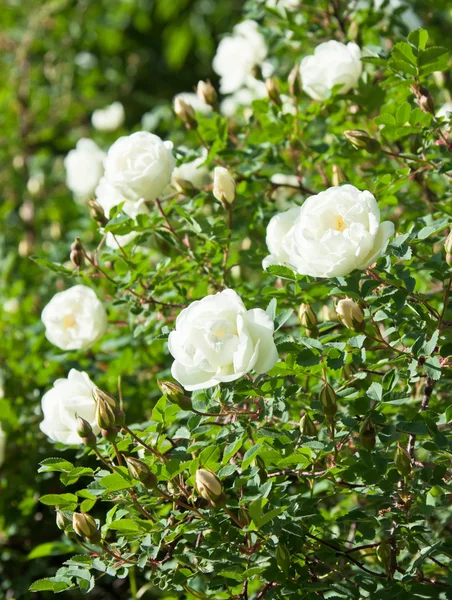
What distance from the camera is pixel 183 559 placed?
992 millimetres

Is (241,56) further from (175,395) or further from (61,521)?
(61,521)

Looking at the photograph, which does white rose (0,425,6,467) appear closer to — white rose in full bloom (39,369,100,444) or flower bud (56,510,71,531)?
white rose in full bloom (39,369,100,444)

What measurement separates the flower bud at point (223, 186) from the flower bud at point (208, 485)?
46 centimetres

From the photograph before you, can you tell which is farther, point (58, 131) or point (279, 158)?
point (58, 131)

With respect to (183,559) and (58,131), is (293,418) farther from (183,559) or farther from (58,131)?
(58,131)

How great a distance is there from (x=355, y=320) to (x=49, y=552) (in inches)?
31.4

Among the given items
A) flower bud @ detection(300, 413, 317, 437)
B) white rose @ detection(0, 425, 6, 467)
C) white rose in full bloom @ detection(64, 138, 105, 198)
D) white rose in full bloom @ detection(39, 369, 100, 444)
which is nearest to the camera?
flower bud @ detection(300, 413, 317, 437)

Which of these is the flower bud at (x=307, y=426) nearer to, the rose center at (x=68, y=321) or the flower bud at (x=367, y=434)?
the flower bud at (x=367, y=434)

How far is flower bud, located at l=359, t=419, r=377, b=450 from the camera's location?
38.0 inches

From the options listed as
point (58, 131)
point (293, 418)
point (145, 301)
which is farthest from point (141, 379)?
point (58, 131)

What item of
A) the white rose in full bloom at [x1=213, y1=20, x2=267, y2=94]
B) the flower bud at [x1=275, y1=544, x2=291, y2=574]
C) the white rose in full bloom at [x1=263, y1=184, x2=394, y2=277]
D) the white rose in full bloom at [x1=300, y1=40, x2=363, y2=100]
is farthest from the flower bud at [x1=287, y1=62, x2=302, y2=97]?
the flower bud at [x1=275, y1=544, x2=291, y2=574]

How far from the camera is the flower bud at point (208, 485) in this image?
0.90 metres

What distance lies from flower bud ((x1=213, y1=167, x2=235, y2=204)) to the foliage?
0.12ft

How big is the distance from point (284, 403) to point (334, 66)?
0.65m
